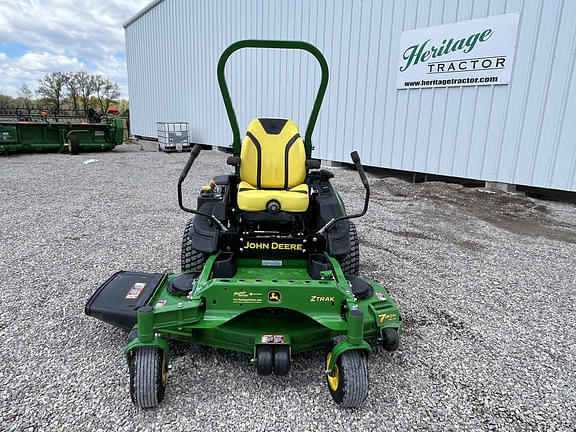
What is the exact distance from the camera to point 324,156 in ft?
32.6

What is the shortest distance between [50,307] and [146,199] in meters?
3.83

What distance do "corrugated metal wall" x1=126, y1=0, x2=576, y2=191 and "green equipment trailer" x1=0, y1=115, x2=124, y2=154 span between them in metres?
3.11

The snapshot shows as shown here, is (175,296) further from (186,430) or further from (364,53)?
(364,53)

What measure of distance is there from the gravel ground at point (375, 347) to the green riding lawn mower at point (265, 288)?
178 mm

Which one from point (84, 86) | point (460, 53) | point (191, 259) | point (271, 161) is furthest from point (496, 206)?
point (84, 86)

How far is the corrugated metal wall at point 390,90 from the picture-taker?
20.4 feet

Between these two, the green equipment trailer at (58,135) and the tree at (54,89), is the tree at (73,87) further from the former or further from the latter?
Result: the green equipment trailer at (58,135)

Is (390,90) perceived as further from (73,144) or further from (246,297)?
(73,144)

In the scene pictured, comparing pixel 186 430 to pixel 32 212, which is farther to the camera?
pixel 32 212

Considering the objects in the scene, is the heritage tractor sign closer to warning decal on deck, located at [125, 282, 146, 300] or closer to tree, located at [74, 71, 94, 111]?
warning decal on deck, located at [125, 282, 146, 300]

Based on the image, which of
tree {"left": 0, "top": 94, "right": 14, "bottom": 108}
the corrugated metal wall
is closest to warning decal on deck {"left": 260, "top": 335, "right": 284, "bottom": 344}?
the corrugated metal wall

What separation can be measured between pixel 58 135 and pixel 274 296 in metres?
12.2

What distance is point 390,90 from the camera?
8141 mm

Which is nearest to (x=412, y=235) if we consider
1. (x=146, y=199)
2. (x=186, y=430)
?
(x=186, y=430)
